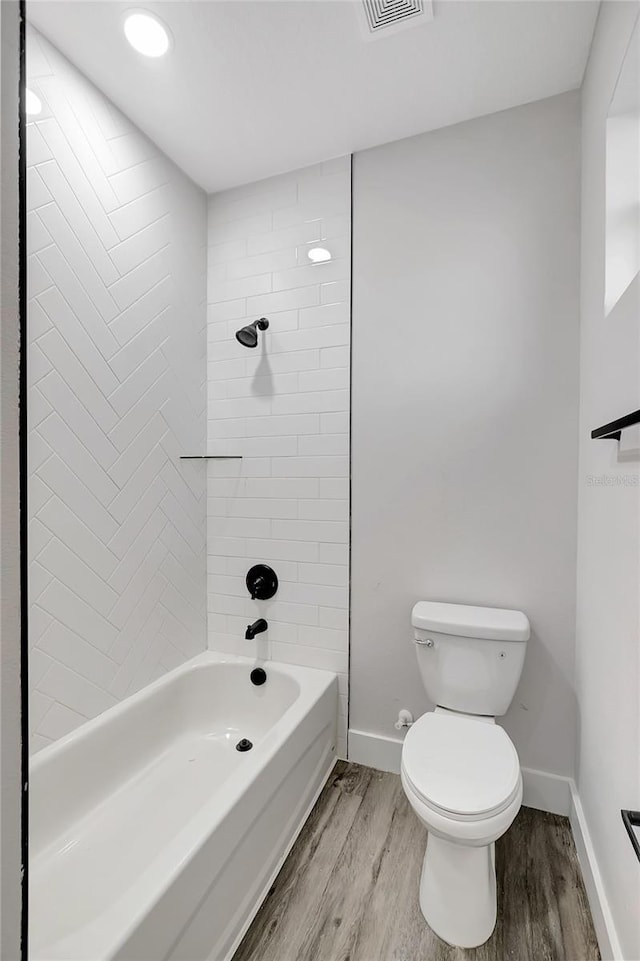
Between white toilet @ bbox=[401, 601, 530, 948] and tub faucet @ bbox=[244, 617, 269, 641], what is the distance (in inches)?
29.3

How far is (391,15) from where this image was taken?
145 cm

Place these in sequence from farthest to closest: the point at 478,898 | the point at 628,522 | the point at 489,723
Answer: the point at 489,723, the point at 478,898, the point at 628,522

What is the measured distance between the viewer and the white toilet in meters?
1.25

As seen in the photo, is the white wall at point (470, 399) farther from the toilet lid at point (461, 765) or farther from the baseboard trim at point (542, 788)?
the toilet lid at point (461, 765)

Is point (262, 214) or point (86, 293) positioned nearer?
point (86, 293)

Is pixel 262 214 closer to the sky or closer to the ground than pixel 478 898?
closer to the sky

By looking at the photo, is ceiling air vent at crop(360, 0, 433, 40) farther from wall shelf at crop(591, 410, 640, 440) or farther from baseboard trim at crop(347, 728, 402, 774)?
baseboard trim at crop(347, 728, 402, 774)

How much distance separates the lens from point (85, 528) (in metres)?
1.67

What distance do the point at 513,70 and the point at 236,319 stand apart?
57.0 inches

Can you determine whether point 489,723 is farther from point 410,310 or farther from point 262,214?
point 262,214

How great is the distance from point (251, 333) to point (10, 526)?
1828 millimetres

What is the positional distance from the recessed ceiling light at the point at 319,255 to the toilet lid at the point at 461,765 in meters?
1.94

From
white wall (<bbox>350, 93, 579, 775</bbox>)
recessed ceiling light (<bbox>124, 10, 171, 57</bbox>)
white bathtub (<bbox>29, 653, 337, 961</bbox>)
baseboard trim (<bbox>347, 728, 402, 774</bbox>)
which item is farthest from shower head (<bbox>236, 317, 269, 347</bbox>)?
baseboard trim (<bbox>347, 728, 402, 774</bbox>)

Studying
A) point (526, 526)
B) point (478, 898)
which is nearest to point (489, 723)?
point (478, 898)
